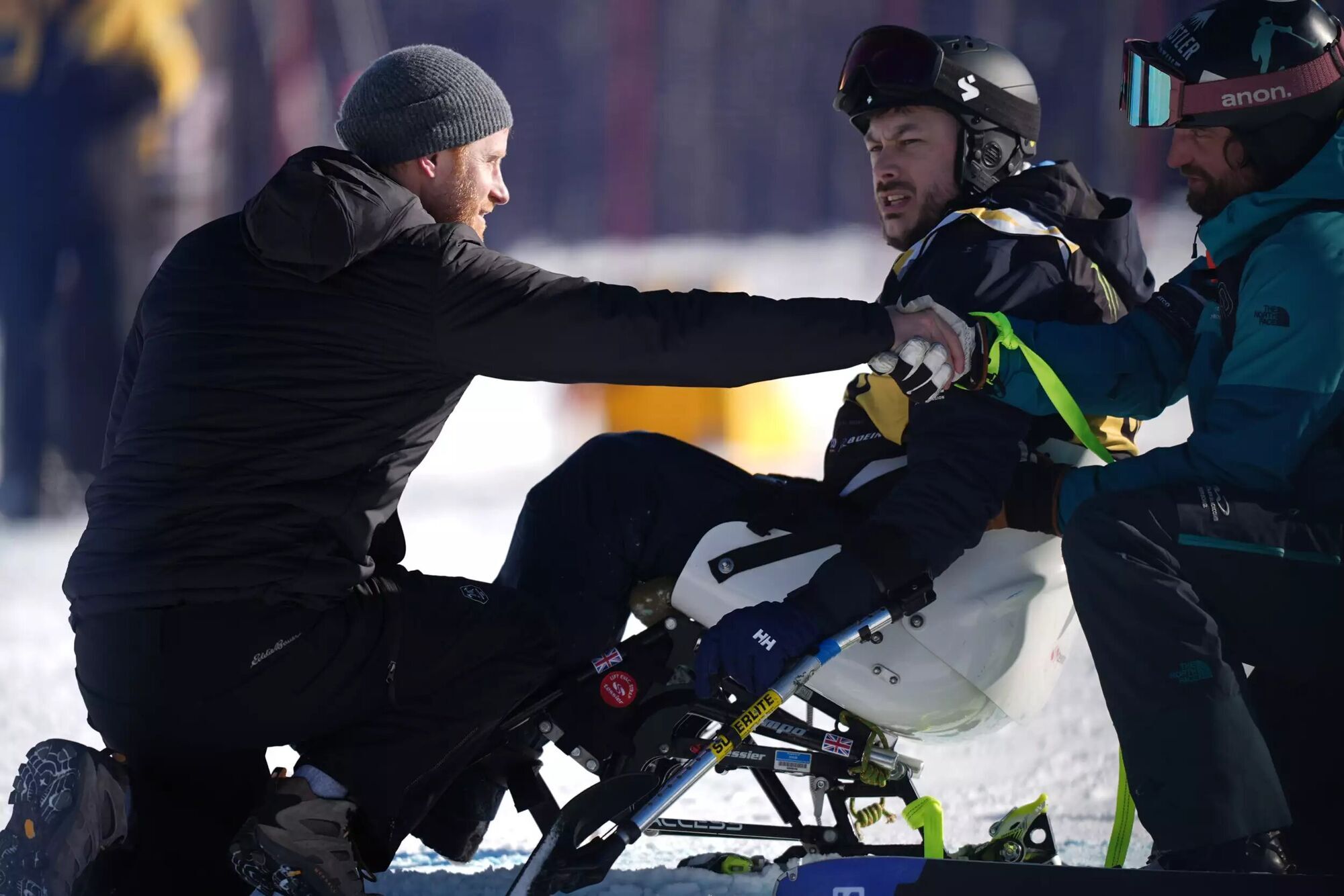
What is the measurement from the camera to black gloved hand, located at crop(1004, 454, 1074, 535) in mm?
2516

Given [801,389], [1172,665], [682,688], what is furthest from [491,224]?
[1172,665]

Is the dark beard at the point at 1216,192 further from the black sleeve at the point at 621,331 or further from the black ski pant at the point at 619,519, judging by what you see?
the black ski pant at the point at 619,519

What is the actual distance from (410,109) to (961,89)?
120 cm

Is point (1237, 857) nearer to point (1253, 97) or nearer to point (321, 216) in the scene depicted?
point (1253, 97)

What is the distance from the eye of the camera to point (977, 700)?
2.54 m

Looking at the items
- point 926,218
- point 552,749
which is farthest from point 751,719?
point 552,749

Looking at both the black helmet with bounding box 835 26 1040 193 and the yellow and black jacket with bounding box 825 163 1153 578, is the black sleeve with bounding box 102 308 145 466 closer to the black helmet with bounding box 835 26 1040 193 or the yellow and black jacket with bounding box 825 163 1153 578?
the yellow and black jacket with bounding box 825 163 1153 578

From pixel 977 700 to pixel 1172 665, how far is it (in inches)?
15.8

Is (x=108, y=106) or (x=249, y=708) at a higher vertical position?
(x=108, y=106)

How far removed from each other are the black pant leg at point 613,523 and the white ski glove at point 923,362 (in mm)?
456

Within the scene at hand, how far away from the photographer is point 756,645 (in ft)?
7.74

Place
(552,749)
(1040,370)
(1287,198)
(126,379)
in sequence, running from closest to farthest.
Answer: (1287,198) → (1040,370) → (126,379) → (552,749)

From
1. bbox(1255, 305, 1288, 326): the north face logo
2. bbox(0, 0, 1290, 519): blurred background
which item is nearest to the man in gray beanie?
bbox(1255, 305, 1288, 326): the north face logo

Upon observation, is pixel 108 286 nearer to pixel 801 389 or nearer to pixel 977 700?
pixel 801 389
